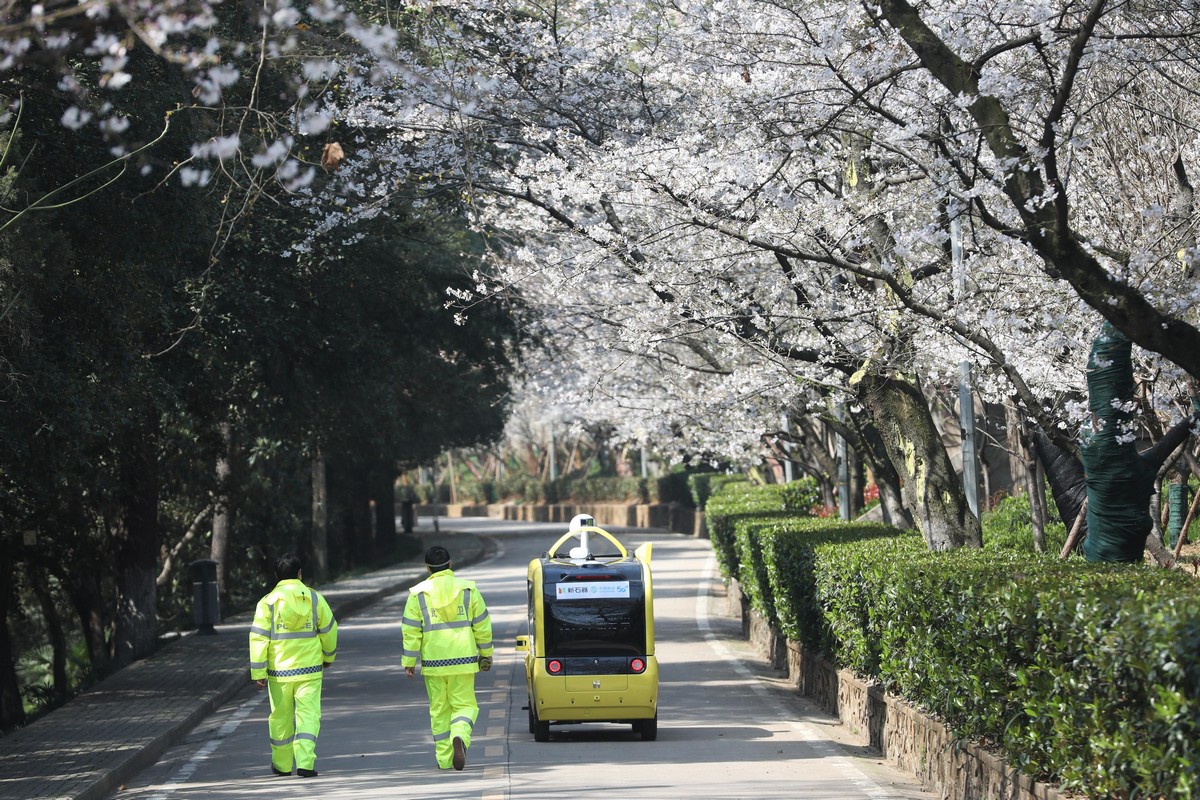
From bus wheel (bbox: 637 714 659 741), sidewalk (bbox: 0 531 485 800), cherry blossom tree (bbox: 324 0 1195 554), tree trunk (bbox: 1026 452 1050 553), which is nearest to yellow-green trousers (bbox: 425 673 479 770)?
bus wheel (bbox: 637 714 659 741)

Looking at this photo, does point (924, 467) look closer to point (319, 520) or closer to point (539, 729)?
point (539, 729)

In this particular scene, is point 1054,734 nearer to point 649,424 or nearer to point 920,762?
point 920,762

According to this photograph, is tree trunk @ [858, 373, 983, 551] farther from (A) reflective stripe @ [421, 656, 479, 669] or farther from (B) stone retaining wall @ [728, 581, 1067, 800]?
(A) reflective stripe @ [421, 656, 479, 669]

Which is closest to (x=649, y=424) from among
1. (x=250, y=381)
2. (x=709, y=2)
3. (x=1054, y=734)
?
(x=250, y=381)

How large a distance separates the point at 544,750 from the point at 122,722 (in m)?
4.64

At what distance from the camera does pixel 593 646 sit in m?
12.3

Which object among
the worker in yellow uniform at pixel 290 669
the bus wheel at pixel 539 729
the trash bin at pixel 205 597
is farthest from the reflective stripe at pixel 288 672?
the trash bin at pixel 205 597

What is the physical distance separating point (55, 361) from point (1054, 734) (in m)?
8.75

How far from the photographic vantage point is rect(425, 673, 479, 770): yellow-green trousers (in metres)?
11.0

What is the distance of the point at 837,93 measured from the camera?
Result: 12727 millimetres

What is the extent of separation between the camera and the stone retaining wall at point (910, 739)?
8.44m

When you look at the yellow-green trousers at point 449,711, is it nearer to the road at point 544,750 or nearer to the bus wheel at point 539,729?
the road at point 544,750

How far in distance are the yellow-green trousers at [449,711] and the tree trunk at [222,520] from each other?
1676 centimetres

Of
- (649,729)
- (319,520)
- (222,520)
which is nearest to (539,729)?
(649,729)
